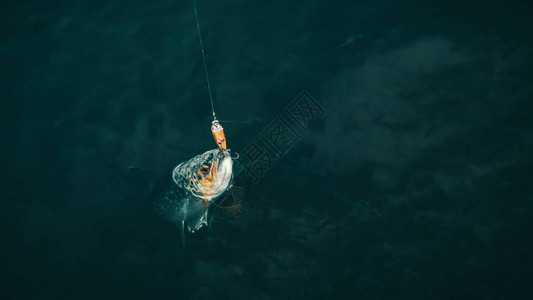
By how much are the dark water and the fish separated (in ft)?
0.90

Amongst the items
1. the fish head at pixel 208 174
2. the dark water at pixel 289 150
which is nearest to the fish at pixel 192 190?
the fish head at pixel 208 174

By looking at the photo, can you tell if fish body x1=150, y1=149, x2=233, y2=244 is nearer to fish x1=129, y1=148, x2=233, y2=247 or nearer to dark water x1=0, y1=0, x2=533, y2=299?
fish x1=129, y1=148, x2=233, y2=247

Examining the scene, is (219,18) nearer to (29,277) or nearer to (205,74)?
(205,74)

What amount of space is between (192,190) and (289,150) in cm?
241

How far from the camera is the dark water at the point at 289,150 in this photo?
24.9 feet

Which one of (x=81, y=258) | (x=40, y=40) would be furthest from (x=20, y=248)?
(x=40, y=40)

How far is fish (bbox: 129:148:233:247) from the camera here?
7742 mm

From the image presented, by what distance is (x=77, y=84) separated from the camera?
1007cm

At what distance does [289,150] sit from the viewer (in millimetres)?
8648

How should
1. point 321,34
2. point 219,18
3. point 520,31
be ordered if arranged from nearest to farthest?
point 520,31 → point 321,34 → point 219,18

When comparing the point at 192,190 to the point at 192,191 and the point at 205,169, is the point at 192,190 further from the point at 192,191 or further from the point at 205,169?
the point at 205,169

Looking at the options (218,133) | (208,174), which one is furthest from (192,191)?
(218,133)

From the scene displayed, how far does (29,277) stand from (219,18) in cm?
Answer: 788

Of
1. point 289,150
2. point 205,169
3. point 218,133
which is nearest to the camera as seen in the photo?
point 218,133
